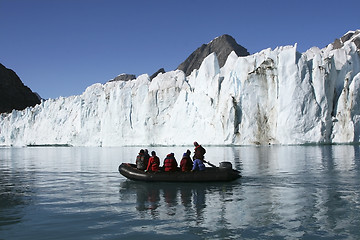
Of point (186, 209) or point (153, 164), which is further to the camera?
point (153, 164)

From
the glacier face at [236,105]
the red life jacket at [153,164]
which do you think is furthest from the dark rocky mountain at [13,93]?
the red life jacket at [153,164]

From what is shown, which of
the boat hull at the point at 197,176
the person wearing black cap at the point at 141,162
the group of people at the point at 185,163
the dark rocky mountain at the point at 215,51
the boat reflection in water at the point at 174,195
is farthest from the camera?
the dark rocky mountain at the point at 215,51

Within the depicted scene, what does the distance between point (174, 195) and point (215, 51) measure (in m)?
152

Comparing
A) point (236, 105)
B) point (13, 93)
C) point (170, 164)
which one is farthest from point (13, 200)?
point (13, 93)

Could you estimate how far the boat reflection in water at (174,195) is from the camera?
26.5 ft

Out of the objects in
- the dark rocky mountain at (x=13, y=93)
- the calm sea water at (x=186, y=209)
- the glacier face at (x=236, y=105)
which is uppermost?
the dark rocky mountain at (x=13, y=93)

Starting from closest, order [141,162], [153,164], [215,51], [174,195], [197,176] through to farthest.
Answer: [174,195] < [197,176] < [153,164] < [141,162] < [215,51]

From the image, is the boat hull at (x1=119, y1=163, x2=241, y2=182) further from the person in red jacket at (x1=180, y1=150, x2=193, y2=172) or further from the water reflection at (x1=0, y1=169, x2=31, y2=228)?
the water reflection at (x1=0, y1=169, x2=31, y2=228)

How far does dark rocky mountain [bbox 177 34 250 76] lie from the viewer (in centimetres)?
15050

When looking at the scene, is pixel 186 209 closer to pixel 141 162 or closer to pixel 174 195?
pixel 174 195

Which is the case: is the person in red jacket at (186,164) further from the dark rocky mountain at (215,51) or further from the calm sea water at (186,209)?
the dark rocky mountain at (215,51)

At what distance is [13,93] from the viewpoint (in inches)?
5022

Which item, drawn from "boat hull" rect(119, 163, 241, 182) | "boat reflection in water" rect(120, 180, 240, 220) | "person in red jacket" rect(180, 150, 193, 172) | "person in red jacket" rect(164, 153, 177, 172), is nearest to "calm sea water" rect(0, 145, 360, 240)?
"boat reflection in water" rect(120, 180, 240, 220)

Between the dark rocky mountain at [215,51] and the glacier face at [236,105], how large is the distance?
9214cm
